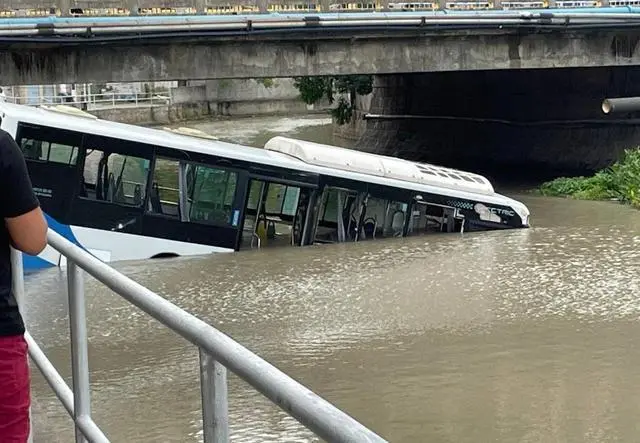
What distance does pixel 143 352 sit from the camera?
9.00 metres

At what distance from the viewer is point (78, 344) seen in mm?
3693

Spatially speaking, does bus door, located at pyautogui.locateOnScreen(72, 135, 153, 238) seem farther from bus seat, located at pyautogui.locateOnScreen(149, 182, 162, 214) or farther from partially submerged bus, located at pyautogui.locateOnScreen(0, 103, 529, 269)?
bus seat, located at pyautogui.locateOnScreen(149, 182, 162, 214)

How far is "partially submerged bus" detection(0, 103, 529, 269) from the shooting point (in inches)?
569

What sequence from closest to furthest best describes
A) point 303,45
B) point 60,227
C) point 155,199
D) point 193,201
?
point 60,227, point 155,199, point 193,201, point 303,45

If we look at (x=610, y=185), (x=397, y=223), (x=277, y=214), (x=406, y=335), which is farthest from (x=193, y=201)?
(x=610, y=185)

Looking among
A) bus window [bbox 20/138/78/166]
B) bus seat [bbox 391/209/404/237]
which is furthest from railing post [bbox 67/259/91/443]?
bus seat [bbox 391/209/404/237]

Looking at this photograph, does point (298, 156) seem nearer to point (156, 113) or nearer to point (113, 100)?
point (113, 100)

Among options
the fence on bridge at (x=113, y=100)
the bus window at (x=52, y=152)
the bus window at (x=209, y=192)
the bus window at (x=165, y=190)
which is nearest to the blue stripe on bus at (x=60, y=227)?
the bus window at (x=52, y=152)

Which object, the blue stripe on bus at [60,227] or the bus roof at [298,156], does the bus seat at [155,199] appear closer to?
the bus roof at [298,156]

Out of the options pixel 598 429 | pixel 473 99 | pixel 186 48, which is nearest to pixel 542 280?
pixel 598 429

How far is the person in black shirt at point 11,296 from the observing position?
3158mm

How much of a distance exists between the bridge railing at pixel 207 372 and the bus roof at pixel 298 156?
11059 mm

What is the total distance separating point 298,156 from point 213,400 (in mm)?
14068

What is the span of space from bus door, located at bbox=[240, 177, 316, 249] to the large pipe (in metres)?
11.1
